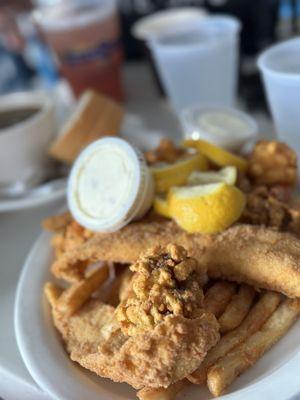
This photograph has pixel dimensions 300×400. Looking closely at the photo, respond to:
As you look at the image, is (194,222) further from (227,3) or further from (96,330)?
(227,3)

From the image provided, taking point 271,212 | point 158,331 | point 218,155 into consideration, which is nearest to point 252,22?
point 218,155

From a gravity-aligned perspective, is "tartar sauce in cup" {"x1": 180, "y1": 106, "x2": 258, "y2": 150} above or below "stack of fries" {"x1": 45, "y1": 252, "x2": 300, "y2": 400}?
above

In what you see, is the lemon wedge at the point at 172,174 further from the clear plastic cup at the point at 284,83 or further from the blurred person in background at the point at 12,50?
the blurred person in background at the point at 12,50

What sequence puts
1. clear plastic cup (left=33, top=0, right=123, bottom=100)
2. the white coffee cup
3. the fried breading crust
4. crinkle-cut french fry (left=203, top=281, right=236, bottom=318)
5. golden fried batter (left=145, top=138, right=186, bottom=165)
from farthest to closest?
clear plastic cup (left=33, top=0, right=123, bottom=100) → the white coffee cup → golden fried batter (left=145, top=138, right=186, bottom=165) → crinkle-cut french fry (left=203, top=281, right=236, bottom=318) → the fried breading crust

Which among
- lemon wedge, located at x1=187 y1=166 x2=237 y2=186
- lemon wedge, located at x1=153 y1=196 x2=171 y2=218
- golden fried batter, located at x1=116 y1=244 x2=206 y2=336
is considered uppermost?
golden fried batter, located at x1=116 y1=244 x2=206 y2=336

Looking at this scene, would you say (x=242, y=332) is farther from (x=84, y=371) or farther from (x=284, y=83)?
(x=284, y=83)

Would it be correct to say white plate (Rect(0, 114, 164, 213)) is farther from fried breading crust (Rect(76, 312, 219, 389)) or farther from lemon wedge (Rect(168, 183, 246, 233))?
fried breading crust (Rect(76, 312, 219, 389))

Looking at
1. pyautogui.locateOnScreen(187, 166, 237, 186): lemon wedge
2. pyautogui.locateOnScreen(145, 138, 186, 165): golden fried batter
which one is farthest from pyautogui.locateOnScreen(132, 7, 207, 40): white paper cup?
pyautogui.locateOnScreen(187, 166, 237, 186): lemon wedge
